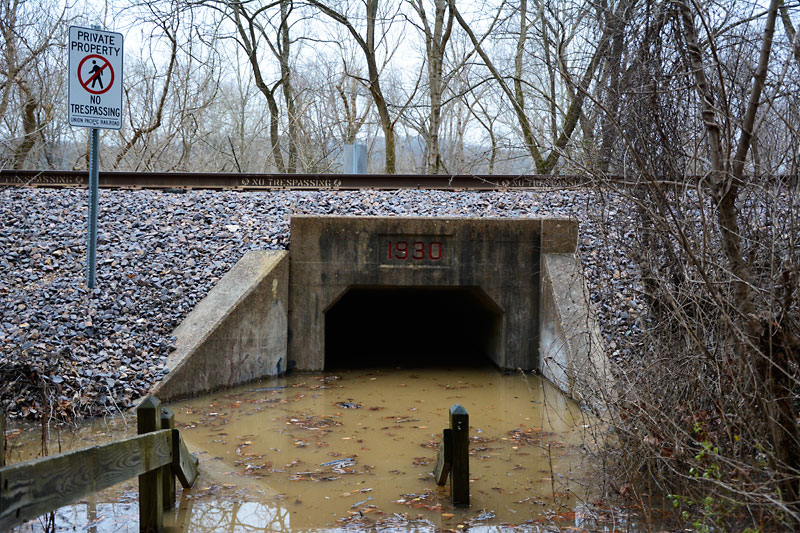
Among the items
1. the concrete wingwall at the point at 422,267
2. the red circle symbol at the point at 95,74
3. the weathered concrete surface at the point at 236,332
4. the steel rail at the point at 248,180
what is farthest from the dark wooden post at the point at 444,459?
the steel rail at the point at 248,180

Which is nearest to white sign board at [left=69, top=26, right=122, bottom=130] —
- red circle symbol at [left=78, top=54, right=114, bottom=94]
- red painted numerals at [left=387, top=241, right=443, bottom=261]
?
red circle symbol at [left=78, top=54, right=114, bottom=94]

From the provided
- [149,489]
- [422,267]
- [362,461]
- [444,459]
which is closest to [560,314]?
[422,267]

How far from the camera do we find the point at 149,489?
168 inches

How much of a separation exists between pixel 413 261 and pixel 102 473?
6.87 metres

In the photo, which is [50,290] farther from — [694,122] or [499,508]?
[694,122]

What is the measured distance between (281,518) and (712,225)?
3.27 meters

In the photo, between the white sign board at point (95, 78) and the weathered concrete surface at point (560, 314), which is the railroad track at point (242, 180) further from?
the white sign board at point (95, 78)

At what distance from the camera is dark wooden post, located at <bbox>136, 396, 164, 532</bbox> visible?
168 inches

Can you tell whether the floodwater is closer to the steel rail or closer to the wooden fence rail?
the wooden fence rail

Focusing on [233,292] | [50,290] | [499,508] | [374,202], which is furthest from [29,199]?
[499,508]

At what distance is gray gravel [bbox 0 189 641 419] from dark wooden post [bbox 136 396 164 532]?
2820 millimetres

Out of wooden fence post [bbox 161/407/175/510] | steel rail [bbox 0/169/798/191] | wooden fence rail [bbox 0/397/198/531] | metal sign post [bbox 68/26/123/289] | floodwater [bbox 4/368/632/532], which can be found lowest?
floodwater [bbox 4/368/632/532]

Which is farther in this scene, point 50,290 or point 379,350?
point 379,350

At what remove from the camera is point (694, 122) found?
4.46m
